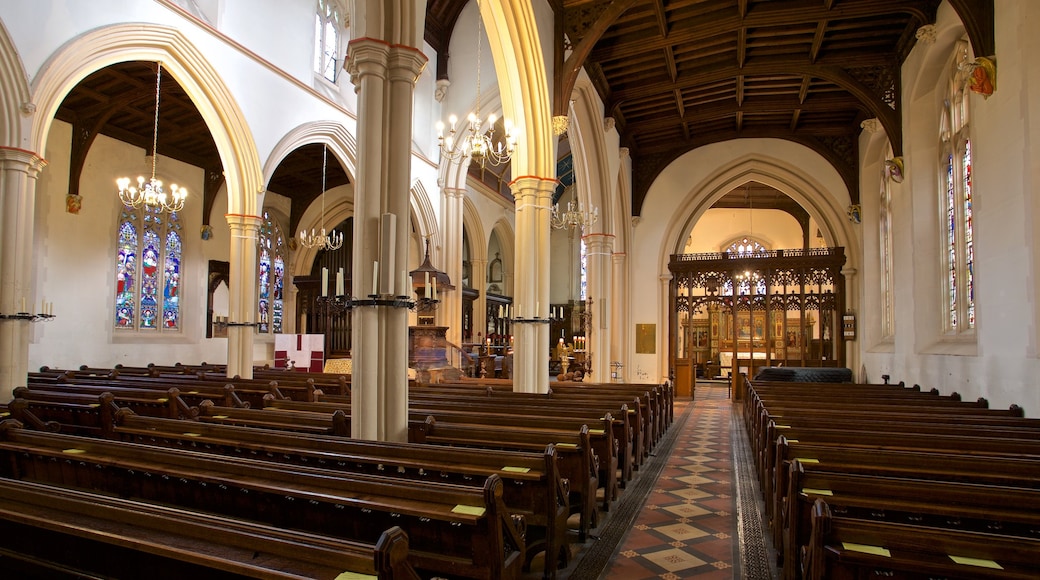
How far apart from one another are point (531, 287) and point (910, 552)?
6.56m

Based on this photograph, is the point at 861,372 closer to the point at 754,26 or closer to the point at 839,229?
the point at 839,229

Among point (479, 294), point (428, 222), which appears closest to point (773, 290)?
point (479, 294)

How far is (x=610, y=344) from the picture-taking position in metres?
14.7

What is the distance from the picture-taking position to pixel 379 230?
14.9 feet

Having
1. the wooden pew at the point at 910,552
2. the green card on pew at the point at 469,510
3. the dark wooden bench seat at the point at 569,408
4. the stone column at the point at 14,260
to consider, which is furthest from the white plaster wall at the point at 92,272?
the wooden pew at the point at 910,552

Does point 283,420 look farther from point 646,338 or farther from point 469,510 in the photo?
point 646,338

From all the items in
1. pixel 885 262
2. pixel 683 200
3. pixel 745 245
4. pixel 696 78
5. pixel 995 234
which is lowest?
pixel 995 234

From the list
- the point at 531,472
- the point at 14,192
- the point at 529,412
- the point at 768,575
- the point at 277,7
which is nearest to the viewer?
the point at 531,472

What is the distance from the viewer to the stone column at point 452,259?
14.2 m

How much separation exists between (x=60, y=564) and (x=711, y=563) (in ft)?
10.8

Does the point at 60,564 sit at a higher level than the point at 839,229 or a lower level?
lower

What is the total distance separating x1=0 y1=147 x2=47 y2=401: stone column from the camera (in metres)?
6.71

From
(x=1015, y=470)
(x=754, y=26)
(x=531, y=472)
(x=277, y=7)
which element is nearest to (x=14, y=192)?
(x=277, y=7)

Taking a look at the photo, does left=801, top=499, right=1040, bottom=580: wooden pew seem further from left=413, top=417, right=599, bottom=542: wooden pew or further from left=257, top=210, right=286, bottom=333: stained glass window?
left=257, top=210, right=286, bottom=333: stained glass window
